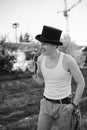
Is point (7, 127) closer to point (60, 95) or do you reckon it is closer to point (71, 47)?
point (60, 95)

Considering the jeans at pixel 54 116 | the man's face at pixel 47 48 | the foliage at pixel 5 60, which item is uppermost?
the man's face at pixel 47 48

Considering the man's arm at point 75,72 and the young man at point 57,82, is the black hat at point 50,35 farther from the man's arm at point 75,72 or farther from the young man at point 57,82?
the man's arm at point 75,72

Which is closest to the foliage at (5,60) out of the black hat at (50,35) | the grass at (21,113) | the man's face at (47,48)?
the grass at (21,113)

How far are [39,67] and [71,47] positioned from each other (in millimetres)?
24212

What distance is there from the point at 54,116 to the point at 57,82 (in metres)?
0.41

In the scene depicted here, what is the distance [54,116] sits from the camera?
8.74 feet

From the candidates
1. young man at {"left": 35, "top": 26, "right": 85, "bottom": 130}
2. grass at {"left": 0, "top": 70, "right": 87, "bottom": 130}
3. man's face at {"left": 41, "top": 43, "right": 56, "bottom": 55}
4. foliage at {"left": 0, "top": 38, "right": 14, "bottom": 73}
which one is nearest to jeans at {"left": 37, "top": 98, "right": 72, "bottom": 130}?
→ young man at {"left": 35, "top": 26, "right": 85, "bottom": 130}

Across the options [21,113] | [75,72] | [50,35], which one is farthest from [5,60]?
[75,72]

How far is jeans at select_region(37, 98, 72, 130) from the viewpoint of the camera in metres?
2.59

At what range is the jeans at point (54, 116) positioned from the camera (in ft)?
8.51

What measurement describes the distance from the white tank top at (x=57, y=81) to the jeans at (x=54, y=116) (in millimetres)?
103

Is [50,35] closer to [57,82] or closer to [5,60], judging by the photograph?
[57,82]

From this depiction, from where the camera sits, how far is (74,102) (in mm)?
2541

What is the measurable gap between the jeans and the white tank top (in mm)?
103
